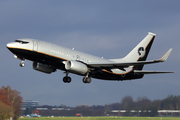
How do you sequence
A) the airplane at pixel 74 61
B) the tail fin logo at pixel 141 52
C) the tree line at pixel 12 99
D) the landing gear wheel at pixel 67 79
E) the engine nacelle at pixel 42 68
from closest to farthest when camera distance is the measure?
the airplane at pixel 74 61, the engine nacelle at pixel 42 68, the landing gear wheel at pixel 67 79, the tail fin logo at pixel 141 52, the tree line at pixel 12 99

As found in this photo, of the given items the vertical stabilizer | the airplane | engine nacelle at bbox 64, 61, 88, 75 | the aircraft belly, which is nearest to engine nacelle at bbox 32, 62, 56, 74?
the airplane

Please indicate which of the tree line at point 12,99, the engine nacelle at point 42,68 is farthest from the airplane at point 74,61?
the tree line at point 12,99

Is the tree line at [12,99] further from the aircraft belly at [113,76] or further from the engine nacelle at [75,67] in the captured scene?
the engine nacelle at [75,67]

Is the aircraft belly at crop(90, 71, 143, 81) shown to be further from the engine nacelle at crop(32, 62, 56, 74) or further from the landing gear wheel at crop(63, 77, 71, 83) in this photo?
the engine nacelle at crop(32, 62, 56, 74)

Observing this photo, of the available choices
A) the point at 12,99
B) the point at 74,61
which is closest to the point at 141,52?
the point at 74,61

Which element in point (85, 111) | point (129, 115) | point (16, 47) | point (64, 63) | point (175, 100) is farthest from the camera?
point (85, 111)

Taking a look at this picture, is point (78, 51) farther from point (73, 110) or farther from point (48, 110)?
point (48, 110)

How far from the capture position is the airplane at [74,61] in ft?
129

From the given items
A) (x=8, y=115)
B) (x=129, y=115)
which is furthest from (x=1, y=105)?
(x=129, y=115)

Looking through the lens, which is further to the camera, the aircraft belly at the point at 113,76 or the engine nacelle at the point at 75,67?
the aircraft belly at the point at 113,76

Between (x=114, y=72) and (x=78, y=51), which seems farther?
(x=114, y=72)

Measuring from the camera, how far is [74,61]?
4153 cm

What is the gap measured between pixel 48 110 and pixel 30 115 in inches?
370

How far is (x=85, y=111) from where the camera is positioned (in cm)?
8712
